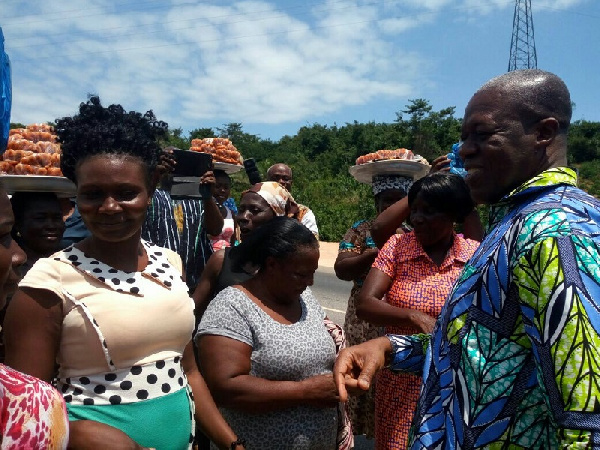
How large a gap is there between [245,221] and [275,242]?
108cm

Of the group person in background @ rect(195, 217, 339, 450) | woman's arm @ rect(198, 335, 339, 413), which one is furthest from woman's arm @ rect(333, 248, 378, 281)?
woman's arm @ rect(198, 335, 339, 413)

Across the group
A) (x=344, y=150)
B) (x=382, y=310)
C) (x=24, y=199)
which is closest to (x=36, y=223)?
(x=24, y=199)

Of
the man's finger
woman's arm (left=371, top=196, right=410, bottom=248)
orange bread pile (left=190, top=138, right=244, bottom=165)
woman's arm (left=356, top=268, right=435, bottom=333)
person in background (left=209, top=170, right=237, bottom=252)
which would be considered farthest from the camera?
orange bread pile (left=190, top=138, right=244, bottom=165)

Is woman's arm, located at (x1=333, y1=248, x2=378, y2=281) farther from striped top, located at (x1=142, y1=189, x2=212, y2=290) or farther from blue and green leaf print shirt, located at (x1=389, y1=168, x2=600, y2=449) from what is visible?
blue and green leaf print shirt, located at (x1=389, y1=168, x2=600, y2=449)

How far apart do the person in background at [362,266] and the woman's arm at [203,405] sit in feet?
5.94

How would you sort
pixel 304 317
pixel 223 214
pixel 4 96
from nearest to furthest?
pixel 4 96 → pixel 304 317 → pixel 223 214

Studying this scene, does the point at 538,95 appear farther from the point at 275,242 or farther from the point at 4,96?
the point at 275,242

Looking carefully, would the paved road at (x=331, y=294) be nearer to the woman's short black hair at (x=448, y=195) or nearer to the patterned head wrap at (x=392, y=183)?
A: the patterned head wrap at (x=392, y=183)

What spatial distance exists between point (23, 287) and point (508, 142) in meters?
1.40

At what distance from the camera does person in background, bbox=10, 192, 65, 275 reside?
3.12 m

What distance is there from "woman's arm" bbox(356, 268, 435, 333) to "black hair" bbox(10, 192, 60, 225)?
5.85ft

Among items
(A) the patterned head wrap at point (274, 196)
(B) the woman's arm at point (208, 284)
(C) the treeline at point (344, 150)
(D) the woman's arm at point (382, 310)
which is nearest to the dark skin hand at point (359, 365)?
(D) the woman's arm at point (382, 310)

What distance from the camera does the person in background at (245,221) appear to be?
3.35 m

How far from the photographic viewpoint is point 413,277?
3094mm
